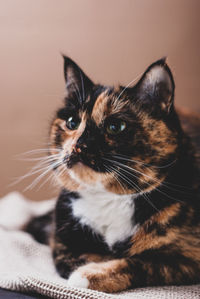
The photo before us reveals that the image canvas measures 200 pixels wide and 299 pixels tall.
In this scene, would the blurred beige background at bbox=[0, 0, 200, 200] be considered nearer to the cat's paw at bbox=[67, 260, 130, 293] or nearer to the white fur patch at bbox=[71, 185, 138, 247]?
the white fur patch at bbox=[71, 185, 138, 247]

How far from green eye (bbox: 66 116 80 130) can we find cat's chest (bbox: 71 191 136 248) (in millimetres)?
179

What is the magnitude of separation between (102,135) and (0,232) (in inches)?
21.7

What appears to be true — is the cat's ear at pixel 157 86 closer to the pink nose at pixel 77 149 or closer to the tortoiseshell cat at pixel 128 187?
the tortoiseshell cat at pixel 128 187

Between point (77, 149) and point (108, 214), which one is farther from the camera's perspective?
point (108, 214)

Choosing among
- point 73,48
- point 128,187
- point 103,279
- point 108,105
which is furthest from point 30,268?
point 73,48

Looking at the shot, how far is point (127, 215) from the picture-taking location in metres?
0.90

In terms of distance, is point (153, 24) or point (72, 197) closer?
point (72, 197)

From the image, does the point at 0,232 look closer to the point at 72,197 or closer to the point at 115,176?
the point at 72,197

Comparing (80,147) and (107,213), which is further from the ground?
(80,147)

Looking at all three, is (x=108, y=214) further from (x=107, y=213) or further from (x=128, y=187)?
(x=128, y=187)

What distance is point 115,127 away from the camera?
853mm

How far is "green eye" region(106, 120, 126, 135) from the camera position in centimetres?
85

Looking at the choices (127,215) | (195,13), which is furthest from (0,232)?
(195,13)

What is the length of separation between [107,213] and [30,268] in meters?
0.24
